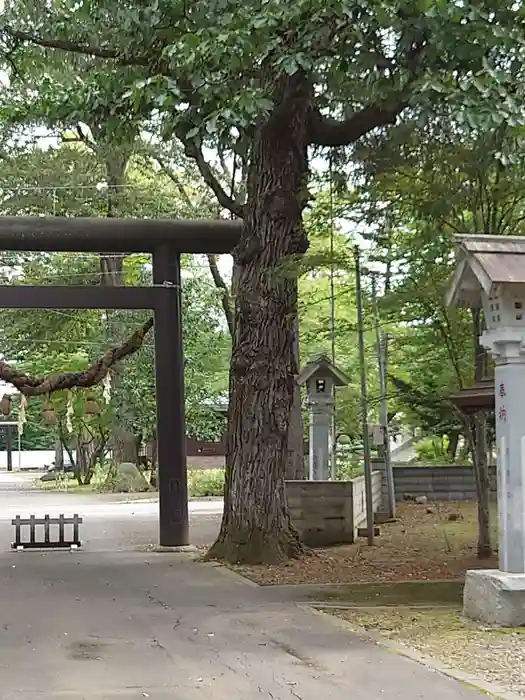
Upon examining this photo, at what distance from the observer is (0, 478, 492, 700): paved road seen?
6.08 meters

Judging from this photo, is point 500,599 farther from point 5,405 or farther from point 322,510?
point 5,405

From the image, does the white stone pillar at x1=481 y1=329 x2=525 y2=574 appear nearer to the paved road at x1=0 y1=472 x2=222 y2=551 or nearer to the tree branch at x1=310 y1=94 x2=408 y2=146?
the tree branch at x1=310 y1=94 x2=408 y2=146

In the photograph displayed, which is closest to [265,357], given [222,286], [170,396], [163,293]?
[170,396]

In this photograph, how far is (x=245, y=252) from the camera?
1296 centimetres

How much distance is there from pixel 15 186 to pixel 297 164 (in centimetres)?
1371

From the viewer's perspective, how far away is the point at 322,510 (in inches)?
572

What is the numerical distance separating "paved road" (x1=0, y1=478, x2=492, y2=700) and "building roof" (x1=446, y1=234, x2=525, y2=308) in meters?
3.13

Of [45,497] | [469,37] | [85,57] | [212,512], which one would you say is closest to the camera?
[469,37]

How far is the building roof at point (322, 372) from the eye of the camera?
17375 millimetres

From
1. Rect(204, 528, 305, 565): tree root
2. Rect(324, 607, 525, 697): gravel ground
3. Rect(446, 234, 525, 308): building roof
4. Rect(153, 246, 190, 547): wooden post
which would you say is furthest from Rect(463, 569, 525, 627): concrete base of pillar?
Rect(153, 246, 190, 547): wooden post

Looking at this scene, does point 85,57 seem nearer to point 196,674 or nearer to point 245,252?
point 245,252

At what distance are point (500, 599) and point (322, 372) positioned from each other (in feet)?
32.2

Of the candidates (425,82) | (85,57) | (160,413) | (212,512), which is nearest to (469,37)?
(425,82)

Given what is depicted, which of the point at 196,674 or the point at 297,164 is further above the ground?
the point at 297,164
